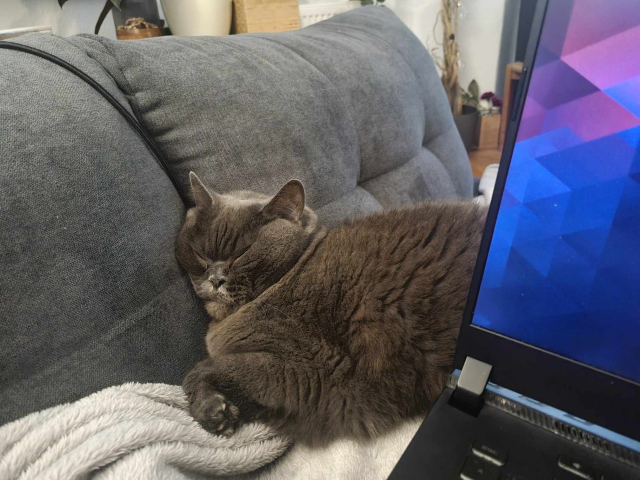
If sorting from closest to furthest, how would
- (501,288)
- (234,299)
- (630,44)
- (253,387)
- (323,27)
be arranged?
1. (630,44)
2. (501,288)
3. (253,387)
4. (234,299)
5. (323,27)

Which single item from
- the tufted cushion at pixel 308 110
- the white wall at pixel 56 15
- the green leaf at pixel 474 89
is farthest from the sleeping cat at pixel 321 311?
the green leaf at pixel 474 89

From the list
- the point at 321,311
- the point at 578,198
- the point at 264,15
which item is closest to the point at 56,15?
the point at 264,15

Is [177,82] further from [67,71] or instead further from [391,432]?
[391,432]

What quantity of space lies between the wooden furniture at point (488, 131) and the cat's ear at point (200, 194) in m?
2.80

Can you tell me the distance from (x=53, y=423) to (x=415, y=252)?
635 mm

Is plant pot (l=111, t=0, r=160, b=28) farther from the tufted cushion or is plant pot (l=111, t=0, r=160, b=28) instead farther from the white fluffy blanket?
the white fluffy blanket

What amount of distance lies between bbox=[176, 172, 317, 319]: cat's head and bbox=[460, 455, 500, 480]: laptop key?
509mm

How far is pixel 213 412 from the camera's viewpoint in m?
0.70

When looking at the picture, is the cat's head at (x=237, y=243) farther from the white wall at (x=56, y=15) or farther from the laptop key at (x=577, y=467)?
the white wall at (x=56, y=15)

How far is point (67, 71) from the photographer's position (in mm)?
792

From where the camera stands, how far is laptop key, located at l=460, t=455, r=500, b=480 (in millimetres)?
500

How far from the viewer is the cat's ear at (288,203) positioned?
34.3 inches

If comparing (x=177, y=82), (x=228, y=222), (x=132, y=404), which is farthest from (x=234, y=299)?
(x=177, y=82)

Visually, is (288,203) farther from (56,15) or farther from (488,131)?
(488,131)
